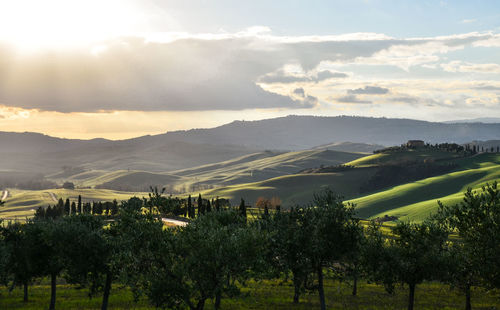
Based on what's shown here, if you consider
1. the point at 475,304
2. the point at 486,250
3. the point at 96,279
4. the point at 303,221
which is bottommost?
the point at 475,304

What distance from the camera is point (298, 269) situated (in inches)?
1997

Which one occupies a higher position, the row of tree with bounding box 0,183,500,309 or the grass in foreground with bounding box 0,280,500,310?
the row of tree with bounding box 0,183,500,309

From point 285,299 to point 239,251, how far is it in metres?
Result: 29.6

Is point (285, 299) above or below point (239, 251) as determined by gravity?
below

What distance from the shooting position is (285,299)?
65688mm

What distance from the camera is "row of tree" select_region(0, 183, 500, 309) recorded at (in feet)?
131

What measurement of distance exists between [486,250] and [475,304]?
1975cm

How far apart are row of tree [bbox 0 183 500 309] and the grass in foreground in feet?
19.7

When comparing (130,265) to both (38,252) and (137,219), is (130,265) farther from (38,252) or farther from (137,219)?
(38,252)

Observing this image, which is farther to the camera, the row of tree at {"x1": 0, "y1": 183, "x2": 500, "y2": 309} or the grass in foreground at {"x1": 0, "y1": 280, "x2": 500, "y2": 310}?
the grass in foreground at {"x1": 0, "y1": 280, "x2": 500, "y2": 310}

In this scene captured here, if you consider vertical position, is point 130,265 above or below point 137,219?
below

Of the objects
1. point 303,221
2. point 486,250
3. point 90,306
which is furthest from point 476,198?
point 90,306

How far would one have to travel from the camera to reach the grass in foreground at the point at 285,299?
198ft

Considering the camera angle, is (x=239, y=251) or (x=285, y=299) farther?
(x=285, y=299)
